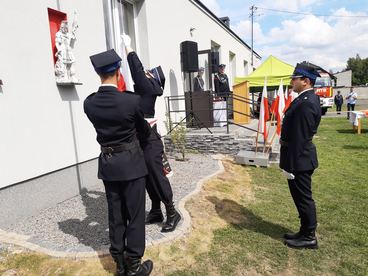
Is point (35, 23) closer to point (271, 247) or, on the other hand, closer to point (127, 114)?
point (127, 114)

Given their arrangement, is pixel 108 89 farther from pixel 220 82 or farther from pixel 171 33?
pixel 220 82

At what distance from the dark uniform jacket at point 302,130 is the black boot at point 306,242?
760mm

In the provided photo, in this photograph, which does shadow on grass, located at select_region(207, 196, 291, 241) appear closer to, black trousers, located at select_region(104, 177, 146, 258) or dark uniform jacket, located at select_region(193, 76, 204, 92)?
black trousers, located at select_region(104, 177, 146, 258)

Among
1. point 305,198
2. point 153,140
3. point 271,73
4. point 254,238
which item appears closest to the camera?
point 305,198

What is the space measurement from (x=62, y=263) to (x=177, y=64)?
293 inches

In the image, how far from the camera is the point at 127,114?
2.62 meters

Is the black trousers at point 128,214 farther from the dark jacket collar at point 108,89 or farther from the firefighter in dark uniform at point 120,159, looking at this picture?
the dark jacket collar at point 108,89

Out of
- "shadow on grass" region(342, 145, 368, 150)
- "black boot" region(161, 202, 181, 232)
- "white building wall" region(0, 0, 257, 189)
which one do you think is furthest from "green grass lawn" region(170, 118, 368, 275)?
"shadow on grass" region(342, 145, 368, 150)

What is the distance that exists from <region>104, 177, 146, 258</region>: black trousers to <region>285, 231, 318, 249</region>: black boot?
1.71 meters

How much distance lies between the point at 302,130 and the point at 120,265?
2.21 meters

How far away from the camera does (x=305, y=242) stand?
11.4 ft

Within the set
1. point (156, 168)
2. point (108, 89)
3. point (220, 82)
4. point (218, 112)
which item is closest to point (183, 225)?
point (156, 168)

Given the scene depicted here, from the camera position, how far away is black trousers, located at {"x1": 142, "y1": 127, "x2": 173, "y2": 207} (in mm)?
3480

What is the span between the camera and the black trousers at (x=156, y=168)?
11.4 feet
